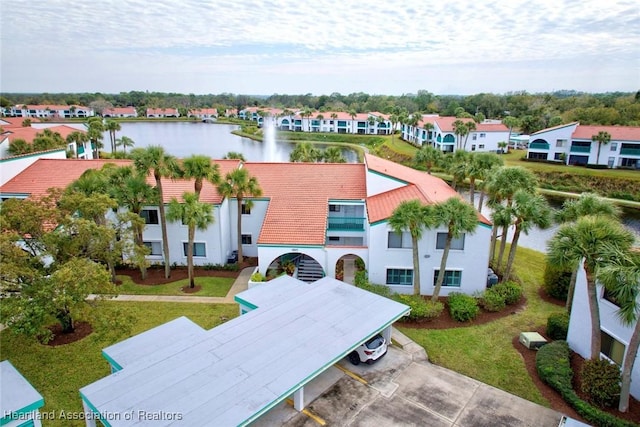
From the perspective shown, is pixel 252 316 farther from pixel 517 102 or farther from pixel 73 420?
pixel 517 102

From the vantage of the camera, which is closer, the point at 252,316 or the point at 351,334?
the point at 351,334

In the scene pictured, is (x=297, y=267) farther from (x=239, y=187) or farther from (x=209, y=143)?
(x=209, y=143)

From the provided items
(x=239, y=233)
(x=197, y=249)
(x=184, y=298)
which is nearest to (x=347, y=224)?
(x=239, y=233)

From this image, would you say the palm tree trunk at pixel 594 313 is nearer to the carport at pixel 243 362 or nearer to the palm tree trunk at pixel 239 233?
the carport at pixel 243 362

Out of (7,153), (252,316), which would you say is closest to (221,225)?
(252,316)

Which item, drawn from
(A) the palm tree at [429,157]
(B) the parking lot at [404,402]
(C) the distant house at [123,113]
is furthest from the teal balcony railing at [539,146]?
(C) the distant house at [123,113]

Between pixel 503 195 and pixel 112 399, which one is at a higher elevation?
pixel 503 195
